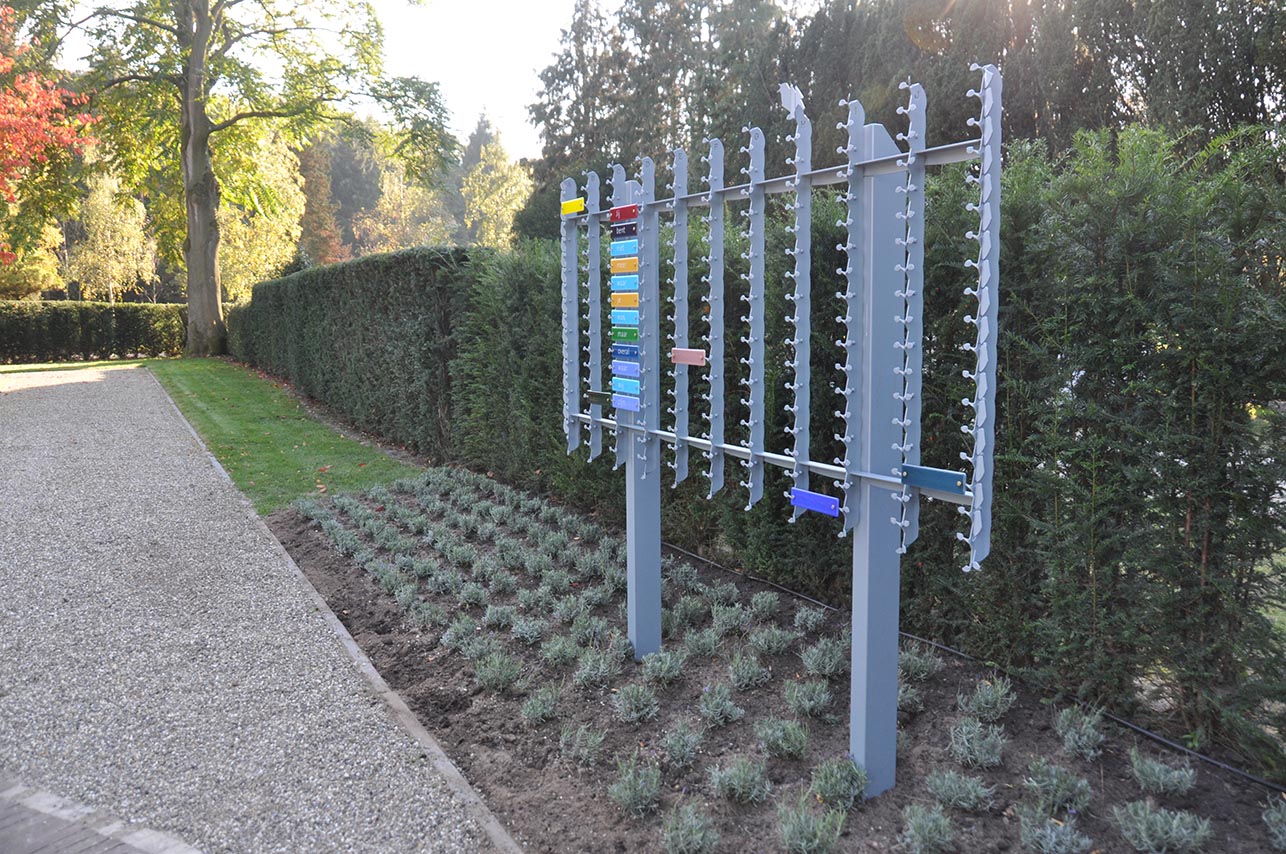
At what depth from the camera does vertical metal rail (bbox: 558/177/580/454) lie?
493 centimetres

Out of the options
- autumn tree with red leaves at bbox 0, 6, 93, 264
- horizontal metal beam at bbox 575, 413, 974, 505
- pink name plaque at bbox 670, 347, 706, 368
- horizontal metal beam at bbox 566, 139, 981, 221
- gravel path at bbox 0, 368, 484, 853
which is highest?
autumn tree with red leaves at bbox 0, 6, 93, 264

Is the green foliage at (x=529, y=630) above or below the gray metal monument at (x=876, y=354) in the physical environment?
below

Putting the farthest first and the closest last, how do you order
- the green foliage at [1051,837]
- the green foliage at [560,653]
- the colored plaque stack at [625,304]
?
the green foliage at [560,653] → the colored plaque stack at [625,304] → the green foliage at [1051,837]

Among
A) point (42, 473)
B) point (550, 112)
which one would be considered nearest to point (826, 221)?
point (42, 473)

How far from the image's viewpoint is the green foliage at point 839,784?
3.05 meters

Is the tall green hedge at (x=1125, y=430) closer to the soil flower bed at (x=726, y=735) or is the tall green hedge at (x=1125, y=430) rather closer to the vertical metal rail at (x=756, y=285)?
the soil flower bed at (x=726, y=735)

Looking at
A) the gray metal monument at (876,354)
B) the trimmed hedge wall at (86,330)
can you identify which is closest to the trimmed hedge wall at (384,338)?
the gray metal monument at (876,354)

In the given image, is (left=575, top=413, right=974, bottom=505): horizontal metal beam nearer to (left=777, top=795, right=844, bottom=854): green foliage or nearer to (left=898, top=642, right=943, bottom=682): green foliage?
(left=898, top=642, right=943, bottom=682): green foliage

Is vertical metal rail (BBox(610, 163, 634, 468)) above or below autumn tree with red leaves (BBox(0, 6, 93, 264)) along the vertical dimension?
below

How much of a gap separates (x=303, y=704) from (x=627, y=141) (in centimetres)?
3122

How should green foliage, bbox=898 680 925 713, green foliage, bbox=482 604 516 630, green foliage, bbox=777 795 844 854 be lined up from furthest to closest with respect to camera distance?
green foliage, bbox=482 604 516 630
green foliage, bbox=898 680 925 713
green foliage, bbox=777 795 844 854

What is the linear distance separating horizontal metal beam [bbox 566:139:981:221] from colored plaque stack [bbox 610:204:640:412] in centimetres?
27

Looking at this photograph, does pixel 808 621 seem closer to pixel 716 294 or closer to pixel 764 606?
pixel 764 606

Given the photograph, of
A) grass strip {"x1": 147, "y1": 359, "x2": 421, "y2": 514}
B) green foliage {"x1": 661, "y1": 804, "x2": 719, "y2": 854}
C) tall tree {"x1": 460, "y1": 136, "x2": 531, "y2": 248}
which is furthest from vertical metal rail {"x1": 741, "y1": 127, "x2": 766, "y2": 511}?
tall tree {"x1": 460, "y1": 136, "x2": 531, "y2": 248}
